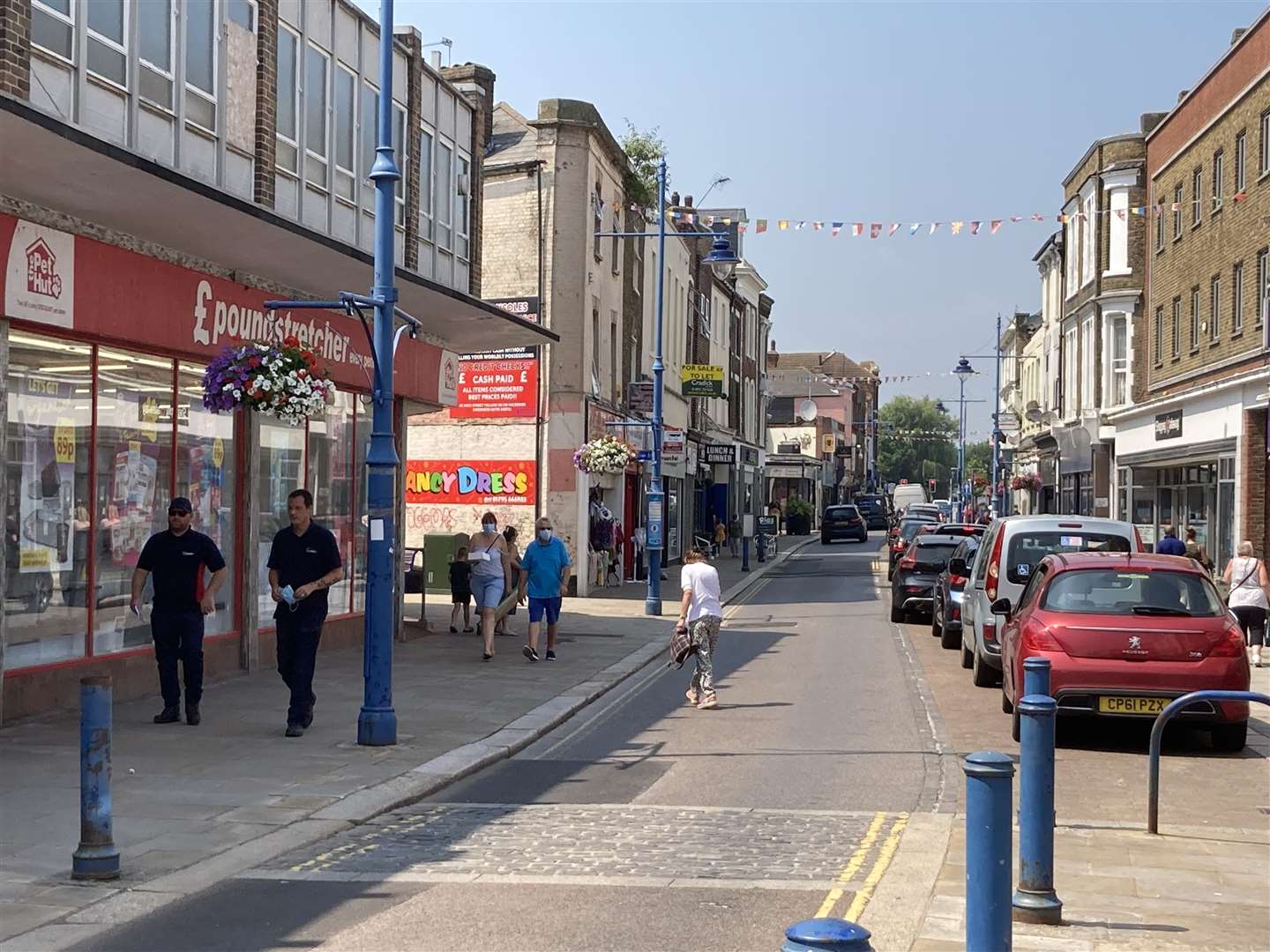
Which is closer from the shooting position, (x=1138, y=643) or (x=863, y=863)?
(x=863, y=863)

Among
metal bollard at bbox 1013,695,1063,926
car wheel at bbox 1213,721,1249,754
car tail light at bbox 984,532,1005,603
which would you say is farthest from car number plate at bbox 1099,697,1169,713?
metal bollard at bbox 1013,695,1063,926

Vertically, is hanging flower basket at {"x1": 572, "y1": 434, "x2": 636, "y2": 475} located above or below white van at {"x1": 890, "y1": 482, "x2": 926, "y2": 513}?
above

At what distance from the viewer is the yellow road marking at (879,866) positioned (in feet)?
21.7

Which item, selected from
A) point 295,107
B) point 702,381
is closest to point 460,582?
point 295,107

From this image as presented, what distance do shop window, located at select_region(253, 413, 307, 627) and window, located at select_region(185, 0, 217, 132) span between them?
363cm

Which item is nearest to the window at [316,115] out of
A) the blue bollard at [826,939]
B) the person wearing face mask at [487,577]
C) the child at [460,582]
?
the person wearing face mask at [487,577]

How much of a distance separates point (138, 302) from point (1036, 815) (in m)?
10.2

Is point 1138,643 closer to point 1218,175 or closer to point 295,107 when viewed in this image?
point 295,107

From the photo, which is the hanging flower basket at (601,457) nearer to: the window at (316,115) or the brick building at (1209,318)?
the brick building at (1209,318)

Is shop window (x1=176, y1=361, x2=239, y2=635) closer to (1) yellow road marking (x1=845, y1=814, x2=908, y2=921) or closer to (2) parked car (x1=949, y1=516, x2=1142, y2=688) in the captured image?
(2) parked car (x1=949, y1=516, x2=1142, y2=688)

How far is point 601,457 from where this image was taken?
29031 mm

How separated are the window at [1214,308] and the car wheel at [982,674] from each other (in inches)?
615

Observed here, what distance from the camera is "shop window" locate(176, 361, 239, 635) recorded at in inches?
596

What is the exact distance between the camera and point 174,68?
14.1m
